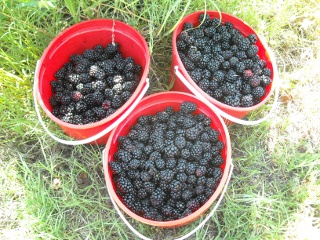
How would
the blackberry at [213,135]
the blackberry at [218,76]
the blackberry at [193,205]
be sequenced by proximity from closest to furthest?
the blackberry at [193,205]
the blackberry at [213,135]
the blackberry at [218,76]

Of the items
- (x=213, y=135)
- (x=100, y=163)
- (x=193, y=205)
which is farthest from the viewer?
(x=100, y=163)

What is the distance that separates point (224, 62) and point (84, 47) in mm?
746

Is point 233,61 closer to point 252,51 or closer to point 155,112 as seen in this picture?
point 252,51

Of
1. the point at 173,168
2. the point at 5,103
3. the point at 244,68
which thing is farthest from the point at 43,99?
the point at 244,68

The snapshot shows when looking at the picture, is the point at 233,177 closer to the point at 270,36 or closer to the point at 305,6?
the point at 270,36

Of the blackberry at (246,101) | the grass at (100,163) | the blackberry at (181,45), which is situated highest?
the blackberry at (181,45)

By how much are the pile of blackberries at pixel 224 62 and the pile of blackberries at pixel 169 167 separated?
161 mm

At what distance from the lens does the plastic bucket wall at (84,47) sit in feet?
6.18

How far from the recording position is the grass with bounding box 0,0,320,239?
1949 mm

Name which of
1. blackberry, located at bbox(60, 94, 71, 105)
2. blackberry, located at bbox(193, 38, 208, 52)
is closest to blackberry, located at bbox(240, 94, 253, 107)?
blackberry, located at bbox(193, 38, 208, 52)

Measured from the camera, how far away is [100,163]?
81.1 inches

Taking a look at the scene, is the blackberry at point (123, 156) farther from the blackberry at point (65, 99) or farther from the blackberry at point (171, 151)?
the blackberry at point (65, 99)

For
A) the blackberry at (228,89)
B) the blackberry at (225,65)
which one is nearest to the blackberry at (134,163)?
the blackberry at (228,89)

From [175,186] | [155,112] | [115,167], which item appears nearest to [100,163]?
[115,167]
